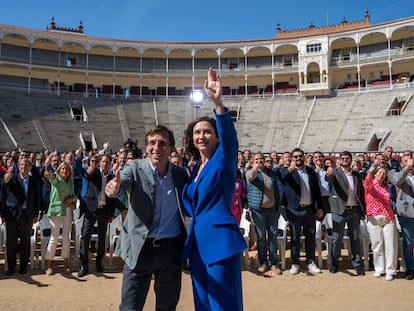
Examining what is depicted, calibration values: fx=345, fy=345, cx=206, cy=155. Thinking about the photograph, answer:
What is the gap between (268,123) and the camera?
3475cm

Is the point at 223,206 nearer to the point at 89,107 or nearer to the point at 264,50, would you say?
the point at 89,107

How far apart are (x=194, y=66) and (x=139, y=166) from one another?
43844 millimetres

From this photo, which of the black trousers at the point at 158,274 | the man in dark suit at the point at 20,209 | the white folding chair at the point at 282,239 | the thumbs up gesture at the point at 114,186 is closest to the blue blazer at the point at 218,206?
the black trousers at the point at 158,274

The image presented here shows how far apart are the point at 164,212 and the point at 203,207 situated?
511 millimetres

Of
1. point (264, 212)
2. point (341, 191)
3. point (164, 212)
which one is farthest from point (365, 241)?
point (164, 212)

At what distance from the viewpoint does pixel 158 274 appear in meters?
3.15

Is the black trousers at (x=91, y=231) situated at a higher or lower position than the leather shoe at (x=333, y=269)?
higher

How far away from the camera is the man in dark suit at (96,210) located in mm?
6953

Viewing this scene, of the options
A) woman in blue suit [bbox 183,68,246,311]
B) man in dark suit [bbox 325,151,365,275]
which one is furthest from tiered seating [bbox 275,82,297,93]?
woman in blue suit [bbox 183,68,246,311]

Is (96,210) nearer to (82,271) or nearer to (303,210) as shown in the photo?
(82,271)

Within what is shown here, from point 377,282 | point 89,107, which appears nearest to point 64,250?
point 377,282

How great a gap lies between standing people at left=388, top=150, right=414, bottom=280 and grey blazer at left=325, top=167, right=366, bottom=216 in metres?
0.66

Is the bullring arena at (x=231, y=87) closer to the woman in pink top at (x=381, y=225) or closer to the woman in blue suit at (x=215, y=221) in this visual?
the woman in pink top at (x=381, y=225)

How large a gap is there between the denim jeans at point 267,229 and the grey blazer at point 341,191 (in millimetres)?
1250
